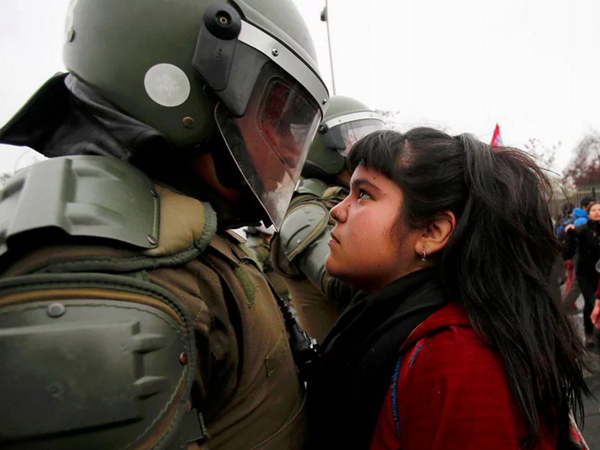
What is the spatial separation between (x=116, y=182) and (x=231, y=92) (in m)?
0.43

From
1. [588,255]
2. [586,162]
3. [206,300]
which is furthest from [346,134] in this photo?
[586,162]

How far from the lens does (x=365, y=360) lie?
3.48 ft

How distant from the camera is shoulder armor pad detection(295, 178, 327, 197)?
2797 mm

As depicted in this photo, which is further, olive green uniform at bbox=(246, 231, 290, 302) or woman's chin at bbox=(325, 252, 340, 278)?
olive green uniform at bbox=(246, 231, 290, 302)

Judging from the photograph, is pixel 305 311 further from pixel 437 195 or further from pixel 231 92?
pixel 231 92

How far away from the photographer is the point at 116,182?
776mm

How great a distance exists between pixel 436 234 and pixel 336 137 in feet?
6.52

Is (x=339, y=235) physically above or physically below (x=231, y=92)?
below

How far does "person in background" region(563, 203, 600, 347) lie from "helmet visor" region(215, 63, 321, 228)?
15.9 feet

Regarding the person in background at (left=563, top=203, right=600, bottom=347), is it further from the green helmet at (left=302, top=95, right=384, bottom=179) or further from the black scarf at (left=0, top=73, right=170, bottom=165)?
the black scarf at (left=0, top=73, right=170, bottom=165)

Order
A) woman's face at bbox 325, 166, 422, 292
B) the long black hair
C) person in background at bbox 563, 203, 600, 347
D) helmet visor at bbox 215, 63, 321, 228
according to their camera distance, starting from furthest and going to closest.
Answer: person in background at bbox 563, 203, 600, 347 < woman's face at bbox 325, 166, 422, 292 < helmet visor at bbox 215, 63, 321, 228 < the long black hair

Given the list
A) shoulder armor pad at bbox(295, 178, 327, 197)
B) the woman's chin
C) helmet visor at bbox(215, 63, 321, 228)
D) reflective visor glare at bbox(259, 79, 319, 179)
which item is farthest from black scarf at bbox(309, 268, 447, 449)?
shoulder armor pad at bbox(295, 178, 327, 197)

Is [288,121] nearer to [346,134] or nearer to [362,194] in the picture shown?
[362,194]

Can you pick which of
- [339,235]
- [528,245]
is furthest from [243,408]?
[528,245]
